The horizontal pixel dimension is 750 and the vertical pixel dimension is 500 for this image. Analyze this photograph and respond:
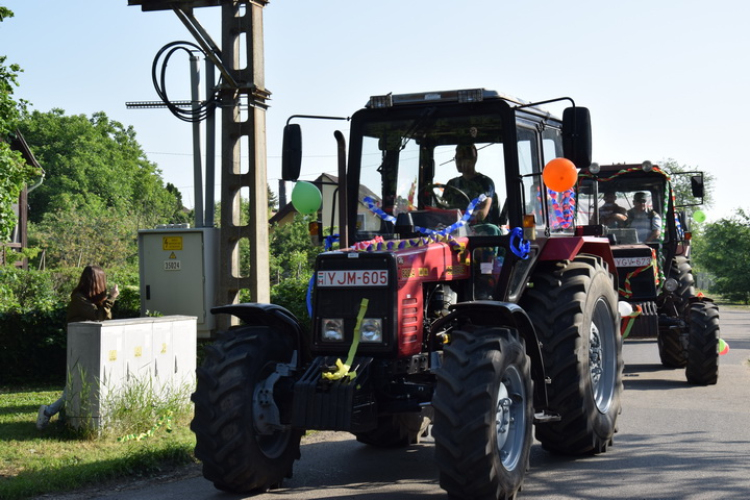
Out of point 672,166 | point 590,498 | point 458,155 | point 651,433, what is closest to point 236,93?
point 458,155

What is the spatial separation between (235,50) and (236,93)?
1.66ft

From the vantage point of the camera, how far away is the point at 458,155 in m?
7.67

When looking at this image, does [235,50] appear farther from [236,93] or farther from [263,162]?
[263,162]

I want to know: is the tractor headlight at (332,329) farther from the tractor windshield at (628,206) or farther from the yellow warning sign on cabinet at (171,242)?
the tractor windshield at (628,206)

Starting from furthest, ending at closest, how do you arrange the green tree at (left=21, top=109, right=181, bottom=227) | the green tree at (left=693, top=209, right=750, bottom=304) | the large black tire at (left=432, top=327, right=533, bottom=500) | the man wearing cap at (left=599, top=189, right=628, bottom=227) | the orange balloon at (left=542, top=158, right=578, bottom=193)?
the green tree at (left=21, top=109, right=181, bottom=227)
the green tree at (left=693, top=209, right=750, bottom=304)
the man wearing cap at (left=599, top=189, right=628, bottom=227)
the orange balloon at (left=542, top=158, right=578, bottom=193)
the large black tire at (left=432, top=327, right=533, bottom=500)

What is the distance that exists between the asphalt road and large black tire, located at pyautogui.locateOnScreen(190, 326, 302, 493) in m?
0.21

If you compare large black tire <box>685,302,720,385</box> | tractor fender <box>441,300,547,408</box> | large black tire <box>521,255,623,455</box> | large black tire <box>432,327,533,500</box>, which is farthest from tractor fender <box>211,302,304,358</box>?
large black tire <box>685,302,720,385</box>

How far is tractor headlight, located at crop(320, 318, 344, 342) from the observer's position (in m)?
6.75

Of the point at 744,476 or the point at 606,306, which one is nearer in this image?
the point at 744,476

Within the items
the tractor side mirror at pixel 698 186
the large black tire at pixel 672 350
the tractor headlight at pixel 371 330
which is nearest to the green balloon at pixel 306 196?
the tractor headlight at pixel 371 330

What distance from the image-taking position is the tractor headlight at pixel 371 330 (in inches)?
260

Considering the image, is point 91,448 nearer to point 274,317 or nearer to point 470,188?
point 274,317

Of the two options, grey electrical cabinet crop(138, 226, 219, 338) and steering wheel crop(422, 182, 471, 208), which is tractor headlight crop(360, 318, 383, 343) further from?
grey electrical cabinet crop(138, 226, 219, 338)

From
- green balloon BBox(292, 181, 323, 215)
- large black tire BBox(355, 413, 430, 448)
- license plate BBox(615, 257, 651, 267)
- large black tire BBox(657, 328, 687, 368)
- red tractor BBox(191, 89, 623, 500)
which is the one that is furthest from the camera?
large black tire BBox(657, 328, 687, 368)
